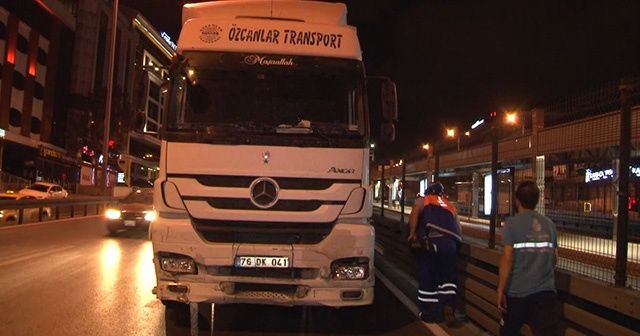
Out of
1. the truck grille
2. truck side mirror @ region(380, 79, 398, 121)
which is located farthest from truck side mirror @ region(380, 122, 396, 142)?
the truck grille

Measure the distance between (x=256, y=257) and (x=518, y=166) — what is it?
5730mm

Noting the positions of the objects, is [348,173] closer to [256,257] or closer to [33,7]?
[256,257]

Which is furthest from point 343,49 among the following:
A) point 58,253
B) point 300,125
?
point 58,253

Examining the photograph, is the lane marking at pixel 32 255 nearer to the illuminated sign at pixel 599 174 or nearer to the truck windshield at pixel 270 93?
the truck windshield at pixel 270 93

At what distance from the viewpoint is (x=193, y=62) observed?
20.8 ft

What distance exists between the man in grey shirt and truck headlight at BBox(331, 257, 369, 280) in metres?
1.80

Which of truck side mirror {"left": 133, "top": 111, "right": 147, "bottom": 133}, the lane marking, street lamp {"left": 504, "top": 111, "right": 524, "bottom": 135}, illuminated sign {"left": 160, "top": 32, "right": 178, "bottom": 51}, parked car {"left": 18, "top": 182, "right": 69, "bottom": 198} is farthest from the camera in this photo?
illuminated sign {"left": 160, "top": 32, "right": 178, "bottom": 51}

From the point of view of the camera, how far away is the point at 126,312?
6.75 metres

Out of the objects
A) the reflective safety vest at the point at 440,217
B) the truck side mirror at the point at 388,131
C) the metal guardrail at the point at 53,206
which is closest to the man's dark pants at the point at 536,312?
the reflective safety vest at the point at 440,217

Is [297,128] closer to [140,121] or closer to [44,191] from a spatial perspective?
[140,121]

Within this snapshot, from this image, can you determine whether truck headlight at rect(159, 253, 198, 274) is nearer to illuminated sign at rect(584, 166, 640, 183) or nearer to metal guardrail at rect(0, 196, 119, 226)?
illuminated sign at rect(584, 166, 640, 183)

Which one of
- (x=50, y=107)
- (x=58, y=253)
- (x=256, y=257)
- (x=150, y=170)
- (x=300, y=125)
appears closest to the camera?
(x=256, y=257)

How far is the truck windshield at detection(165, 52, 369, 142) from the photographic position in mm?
6184

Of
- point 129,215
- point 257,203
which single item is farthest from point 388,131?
point 129,215
